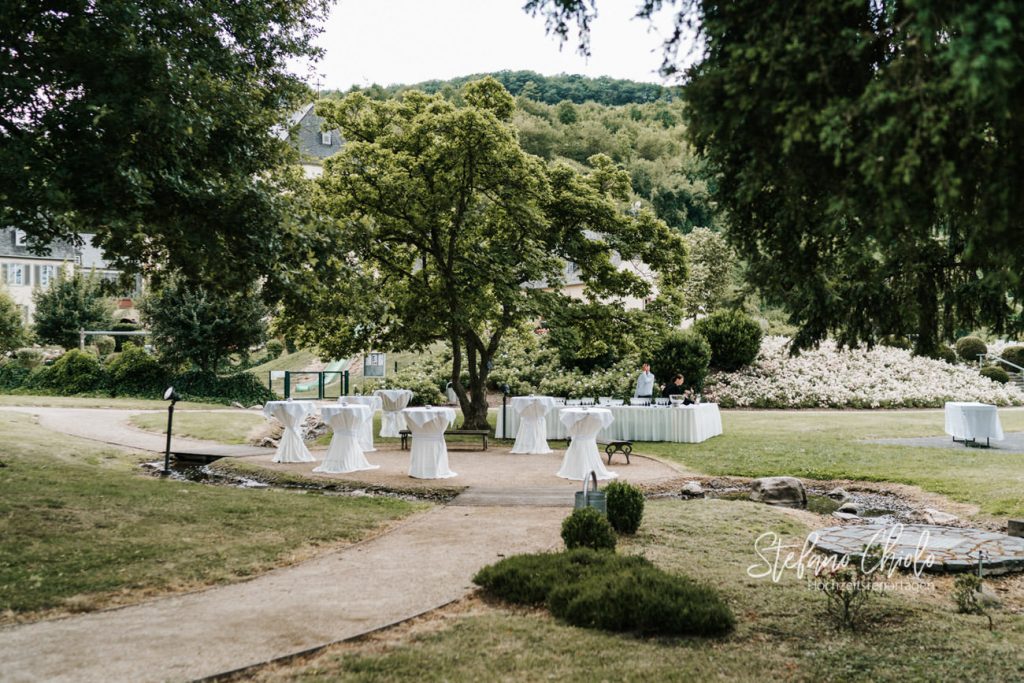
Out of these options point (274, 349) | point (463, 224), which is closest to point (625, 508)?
point (463, 224)

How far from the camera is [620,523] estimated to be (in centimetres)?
921

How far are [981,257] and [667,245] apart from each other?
15.6 metres

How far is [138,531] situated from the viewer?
9.12 m

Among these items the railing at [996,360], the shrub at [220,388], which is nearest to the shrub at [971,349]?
the railing at [996,360]

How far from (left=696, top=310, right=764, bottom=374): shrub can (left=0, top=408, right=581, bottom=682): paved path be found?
2349 cm

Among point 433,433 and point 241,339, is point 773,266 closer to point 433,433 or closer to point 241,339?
point 433,433

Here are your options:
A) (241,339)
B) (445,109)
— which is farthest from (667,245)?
(241,339)

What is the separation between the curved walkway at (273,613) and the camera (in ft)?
16.8

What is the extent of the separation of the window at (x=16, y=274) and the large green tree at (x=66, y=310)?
1550 cm

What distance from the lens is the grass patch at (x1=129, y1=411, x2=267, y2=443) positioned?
20500 mm

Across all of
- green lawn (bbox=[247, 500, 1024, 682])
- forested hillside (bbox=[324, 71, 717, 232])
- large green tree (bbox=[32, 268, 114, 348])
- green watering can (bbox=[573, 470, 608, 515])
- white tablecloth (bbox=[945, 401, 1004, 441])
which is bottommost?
green lawn (bbox=[247, 500, 1024, 682])

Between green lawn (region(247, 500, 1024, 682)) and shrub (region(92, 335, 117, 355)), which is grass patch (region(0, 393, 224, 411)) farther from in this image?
green lawn (region(247, 500, 1024, 682))

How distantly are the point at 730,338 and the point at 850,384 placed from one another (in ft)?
16.5

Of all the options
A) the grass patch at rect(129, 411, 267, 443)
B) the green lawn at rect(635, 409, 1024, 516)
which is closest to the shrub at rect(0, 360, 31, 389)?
the grass patch at rect(129, 411, 267, 443)
